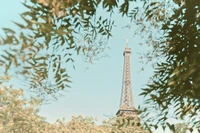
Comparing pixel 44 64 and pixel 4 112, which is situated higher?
pixel 4 112

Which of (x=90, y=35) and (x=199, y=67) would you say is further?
(x=90, y=35)

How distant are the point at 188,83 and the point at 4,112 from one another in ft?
52.5

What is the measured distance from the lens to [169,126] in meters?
4.27

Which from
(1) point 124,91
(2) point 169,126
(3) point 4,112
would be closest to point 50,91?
(2) point 169,126

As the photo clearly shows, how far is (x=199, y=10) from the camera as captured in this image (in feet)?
13.5

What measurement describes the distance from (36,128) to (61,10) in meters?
17.8

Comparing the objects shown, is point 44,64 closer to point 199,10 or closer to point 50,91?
point 50,91

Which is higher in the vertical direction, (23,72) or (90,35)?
(90,35)

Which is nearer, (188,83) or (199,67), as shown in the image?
(199,67)

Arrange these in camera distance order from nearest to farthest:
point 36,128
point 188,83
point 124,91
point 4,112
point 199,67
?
point 199,67 → point 188,83 → point 4,112 → point 36,128 → point 124,91

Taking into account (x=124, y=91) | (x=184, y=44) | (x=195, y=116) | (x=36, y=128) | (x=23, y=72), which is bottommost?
(x=23, y=72)

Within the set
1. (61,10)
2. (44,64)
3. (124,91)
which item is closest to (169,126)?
(44,64)

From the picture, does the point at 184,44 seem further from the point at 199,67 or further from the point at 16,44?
the point at 16,44

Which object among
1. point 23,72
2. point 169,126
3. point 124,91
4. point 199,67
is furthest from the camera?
point 124,91
